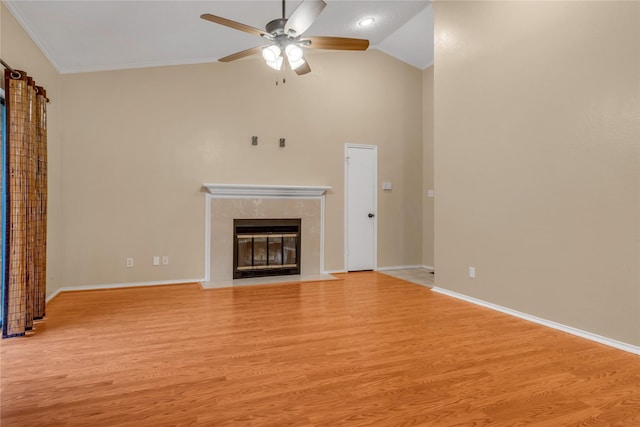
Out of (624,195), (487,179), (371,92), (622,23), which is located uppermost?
(371,92)

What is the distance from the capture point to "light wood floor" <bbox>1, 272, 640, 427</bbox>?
182cm

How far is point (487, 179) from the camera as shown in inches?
152

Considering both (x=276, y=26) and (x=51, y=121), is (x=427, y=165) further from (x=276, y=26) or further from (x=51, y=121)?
(x=51, y=121)

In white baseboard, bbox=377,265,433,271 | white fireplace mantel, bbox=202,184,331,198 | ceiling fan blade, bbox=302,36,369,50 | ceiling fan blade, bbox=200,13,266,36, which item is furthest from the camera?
white baseboard, bbox=377,265,433,271

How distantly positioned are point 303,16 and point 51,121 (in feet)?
11.3

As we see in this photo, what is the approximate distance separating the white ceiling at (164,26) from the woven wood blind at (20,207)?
2.62ft

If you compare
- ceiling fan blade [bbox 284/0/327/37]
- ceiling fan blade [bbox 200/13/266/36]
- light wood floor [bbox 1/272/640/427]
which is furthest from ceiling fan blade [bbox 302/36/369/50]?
light wood floor [bbox 1/272/640/427]

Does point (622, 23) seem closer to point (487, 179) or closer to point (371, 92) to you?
point (487, 179)

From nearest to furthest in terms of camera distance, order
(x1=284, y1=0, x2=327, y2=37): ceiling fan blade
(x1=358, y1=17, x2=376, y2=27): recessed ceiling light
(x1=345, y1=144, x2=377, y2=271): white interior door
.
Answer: (x1=284, y1=0, x2=327, y2=37): ceiling fan blade → (x1=358, y1=17, x2=376, y2=27): recessed ceiling light → (x1=345, y1=144, x2=377, y2=271): white interior door

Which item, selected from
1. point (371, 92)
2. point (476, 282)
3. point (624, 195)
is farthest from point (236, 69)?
point (624, 195)

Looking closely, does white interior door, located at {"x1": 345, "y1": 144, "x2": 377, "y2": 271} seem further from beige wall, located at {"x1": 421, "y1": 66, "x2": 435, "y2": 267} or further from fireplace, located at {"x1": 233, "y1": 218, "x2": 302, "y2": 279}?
beige wall, located at {"x1": 421, "y1": 66, "x2": 435, "y2": 267}

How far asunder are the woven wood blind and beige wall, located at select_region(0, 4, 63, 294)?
0.43 meters

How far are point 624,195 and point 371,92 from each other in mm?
4207

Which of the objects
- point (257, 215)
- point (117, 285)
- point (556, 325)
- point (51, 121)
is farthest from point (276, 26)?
point (117, 285)
